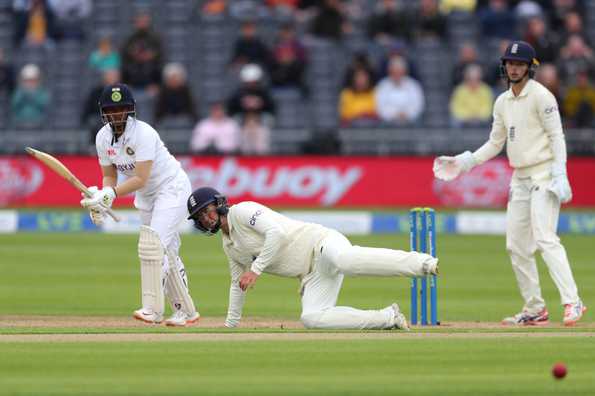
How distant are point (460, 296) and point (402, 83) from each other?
23.8 feet

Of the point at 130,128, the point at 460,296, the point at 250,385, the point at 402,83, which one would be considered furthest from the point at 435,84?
the point at 250,385

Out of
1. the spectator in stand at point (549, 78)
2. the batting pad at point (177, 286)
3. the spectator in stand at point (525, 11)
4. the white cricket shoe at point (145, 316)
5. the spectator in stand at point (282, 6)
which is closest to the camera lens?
the white cricket shoe at point (145, 316)

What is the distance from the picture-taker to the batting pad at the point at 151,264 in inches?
362

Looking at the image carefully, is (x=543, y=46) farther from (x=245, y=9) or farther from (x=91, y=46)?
(x=91, y=46)

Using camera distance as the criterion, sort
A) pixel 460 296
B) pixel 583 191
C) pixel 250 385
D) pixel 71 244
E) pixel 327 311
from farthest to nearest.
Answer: pixel 583 191 → pixel 71 244 → pixel 460 296 → pixel 327 311 → pixel 250 385

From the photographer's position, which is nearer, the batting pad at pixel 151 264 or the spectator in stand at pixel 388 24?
the batting pad at pixel 151 264

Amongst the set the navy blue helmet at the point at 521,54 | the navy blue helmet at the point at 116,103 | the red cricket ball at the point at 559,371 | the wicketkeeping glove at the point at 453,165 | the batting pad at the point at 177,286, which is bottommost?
the red cricket ball at the point at 559,371

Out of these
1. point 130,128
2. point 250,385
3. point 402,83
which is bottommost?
point 250,385

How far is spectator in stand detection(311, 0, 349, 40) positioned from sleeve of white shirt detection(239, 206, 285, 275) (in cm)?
1123

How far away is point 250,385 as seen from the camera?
6598mm

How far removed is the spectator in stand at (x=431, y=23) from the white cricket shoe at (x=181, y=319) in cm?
1088

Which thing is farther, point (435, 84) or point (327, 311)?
point (435, 84)

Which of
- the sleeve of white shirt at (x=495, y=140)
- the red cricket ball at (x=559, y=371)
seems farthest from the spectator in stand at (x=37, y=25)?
the red cricket ball at (x=559, y=371)

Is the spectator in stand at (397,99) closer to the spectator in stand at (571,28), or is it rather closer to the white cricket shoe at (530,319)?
the spectator in stand at (571,28)
